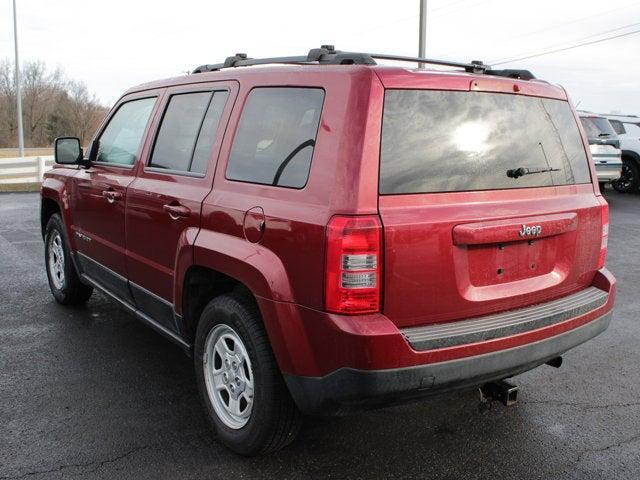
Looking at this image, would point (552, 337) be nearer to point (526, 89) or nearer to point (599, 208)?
point (599, 208)

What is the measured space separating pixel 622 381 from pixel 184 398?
9.34ft

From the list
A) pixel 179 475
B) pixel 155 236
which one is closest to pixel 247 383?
pixel 179 475

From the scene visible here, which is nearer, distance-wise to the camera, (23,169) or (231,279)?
(231,279)

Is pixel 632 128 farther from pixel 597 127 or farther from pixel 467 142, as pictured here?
pixel 467 142

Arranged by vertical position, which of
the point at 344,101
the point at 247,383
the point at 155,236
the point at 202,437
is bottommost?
the point at 202,437

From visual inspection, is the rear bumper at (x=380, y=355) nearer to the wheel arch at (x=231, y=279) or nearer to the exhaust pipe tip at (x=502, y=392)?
the wheel arch at (x=231, y=279)

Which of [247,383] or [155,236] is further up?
[155,236]

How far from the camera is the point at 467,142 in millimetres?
2783

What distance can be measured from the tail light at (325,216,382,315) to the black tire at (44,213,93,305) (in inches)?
140

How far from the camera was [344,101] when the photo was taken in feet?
8.50

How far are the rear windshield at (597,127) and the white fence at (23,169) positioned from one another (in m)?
15.5

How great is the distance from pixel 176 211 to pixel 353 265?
136 centimetres

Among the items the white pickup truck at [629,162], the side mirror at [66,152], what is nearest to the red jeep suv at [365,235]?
the side mirror at [66,152]

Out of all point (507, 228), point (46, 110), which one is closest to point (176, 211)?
point (507, 228)
